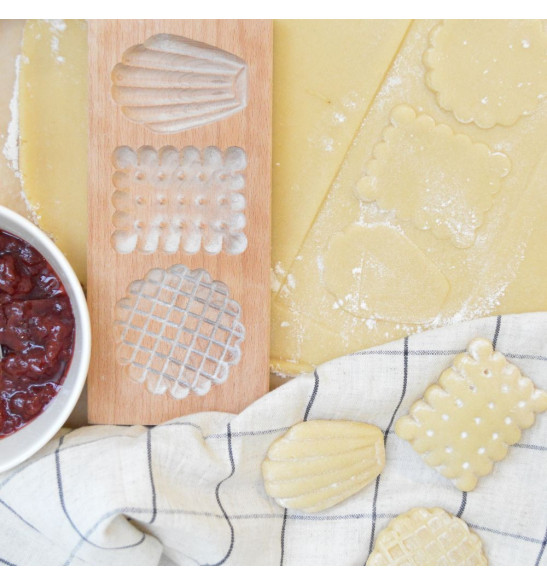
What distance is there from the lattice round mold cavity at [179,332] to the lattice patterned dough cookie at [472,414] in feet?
1.22

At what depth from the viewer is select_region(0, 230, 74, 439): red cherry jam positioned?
3.14ft

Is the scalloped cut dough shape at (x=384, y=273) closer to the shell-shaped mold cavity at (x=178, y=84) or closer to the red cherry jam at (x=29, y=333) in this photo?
the shell-shaped mold cavity at (x=178, y=84)

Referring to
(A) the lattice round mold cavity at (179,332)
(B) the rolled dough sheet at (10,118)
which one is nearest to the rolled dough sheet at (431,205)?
(A) the lattice round mold cavity at (179,332)

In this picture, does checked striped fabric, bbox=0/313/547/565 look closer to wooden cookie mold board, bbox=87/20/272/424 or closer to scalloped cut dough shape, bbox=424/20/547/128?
wooden cookie mold board, bbox=87/20/272/424

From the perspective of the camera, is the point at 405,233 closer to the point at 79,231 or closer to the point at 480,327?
the point at 480,327

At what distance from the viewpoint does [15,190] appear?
1.04 m

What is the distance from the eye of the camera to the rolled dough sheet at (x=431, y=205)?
1058 mm

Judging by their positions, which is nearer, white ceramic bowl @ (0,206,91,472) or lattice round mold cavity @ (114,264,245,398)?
white ceramic bowl @ (0,206,91,472)

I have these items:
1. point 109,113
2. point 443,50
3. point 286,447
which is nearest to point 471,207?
point 443,50

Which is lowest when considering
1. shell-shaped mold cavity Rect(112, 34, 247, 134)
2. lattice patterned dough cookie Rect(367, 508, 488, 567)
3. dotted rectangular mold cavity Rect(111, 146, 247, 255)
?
lattice patterned dough cookie Rect(367, 508, 488, 567)

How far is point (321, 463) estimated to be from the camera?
105 cm

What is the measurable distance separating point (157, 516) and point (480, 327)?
0.68 m

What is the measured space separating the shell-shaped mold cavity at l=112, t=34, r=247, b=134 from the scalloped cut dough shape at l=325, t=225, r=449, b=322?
335 millimetres

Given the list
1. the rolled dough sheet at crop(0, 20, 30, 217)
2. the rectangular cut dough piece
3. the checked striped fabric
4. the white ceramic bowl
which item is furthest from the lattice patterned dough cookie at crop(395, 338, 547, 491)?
the rolled dough sheet at crop(0, 20, 30, 217)
